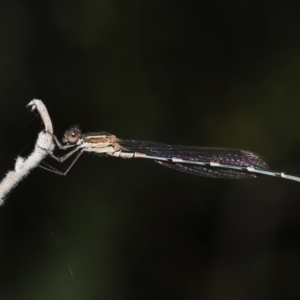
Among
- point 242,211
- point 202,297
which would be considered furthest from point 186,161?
point 202,297

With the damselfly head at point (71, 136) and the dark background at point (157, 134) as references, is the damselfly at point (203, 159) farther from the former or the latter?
the damselfly head at point (71, 136)

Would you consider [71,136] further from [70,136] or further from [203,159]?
[203,159]

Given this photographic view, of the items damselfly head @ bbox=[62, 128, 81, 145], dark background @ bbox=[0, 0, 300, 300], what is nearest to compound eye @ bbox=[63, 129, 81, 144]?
damselfly head @ bbox=[62, 128, 81, 145]

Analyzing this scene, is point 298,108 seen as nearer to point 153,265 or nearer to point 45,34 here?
point 153,265

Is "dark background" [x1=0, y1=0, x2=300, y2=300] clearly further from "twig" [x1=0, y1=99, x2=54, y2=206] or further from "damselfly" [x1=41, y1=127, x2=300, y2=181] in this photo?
"twig" [x1=0, y1=99, x2=54, y2=206]

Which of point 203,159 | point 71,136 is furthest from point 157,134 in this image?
point 71,136

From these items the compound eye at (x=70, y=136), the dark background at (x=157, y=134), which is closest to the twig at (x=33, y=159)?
the compound eye at (x=70, y=136)
